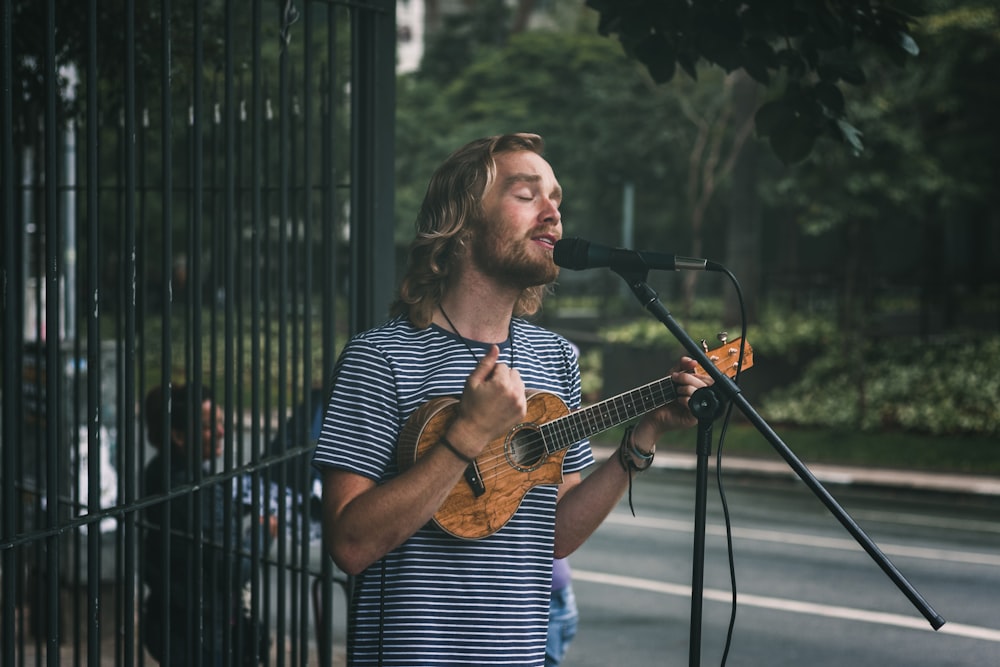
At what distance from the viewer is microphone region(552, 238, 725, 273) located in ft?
8.98

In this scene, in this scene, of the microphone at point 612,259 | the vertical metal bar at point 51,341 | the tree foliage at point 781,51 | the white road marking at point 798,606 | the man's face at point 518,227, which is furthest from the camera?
the white road marking at point 798,606

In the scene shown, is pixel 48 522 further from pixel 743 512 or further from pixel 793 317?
pixel 793 317

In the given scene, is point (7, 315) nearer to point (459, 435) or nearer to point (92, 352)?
point (92, 352)

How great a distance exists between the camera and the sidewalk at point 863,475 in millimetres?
14219

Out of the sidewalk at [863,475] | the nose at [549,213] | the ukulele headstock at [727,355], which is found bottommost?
the sidewalk at [863,475]

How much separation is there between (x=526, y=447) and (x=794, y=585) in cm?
721

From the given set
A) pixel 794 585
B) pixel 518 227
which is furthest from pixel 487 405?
pixel 794 585

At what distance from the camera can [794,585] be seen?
374 inches

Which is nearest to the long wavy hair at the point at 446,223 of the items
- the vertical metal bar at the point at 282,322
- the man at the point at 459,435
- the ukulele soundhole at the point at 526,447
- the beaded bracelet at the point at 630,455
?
the man at the point at 459,435

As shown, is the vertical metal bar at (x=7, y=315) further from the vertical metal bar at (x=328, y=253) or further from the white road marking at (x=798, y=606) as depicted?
the white road marking at (x=798, y=606)

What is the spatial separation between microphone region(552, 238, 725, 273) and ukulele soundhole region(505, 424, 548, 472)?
1.26 feet

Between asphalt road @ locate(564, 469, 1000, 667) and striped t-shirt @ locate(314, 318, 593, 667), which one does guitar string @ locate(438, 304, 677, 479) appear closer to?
striped t-shirt @ locate(314, 318, 593, 667)

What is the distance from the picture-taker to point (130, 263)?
2941 millimetres

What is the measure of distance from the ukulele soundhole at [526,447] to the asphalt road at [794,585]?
359 cm
